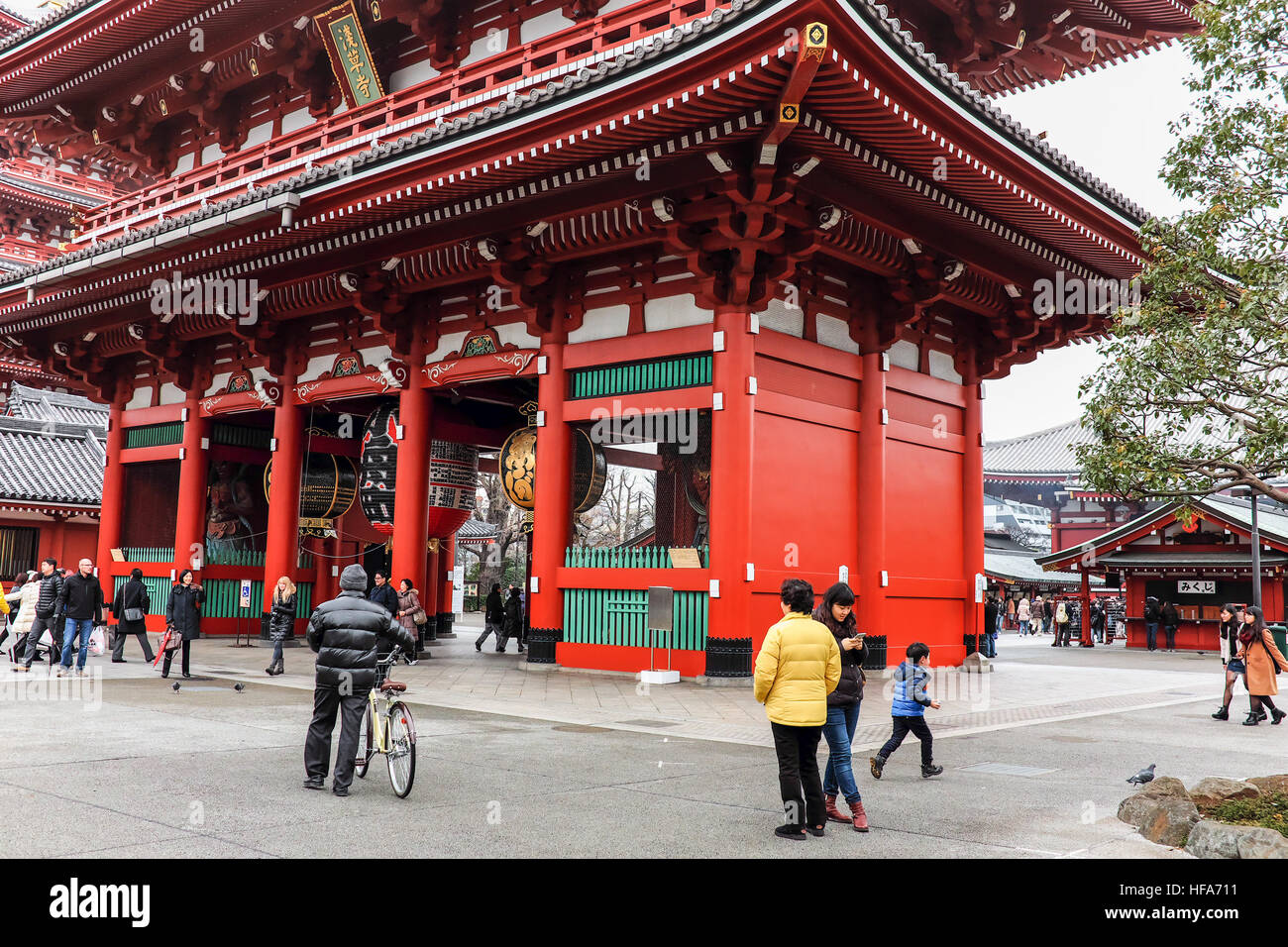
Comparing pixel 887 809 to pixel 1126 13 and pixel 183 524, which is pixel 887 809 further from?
pixel 183 524

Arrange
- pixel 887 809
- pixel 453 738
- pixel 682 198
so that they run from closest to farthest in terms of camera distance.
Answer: pixel 887 809 < pixel 453 738 < pixel 682 198

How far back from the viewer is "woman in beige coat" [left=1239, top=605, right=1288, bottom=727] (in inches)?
534

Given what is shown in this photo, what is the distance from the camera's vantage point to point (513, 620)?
24.3 meters

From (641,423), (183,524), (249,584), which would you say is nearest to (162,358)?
(183,524)

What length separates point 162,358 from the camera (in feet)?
77.3

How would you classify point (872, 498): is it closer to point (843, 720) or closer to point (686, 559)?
point (686, 559)

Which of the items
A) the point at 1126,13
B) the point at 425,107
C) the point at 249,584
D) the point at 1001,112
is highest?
the point at 1126,13

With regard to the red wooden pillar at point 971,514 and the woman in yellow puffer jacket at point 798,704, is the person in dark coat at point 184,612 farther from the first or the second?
the red wooden pillar at point 971,514

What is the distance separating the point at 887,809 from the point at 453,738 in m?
4.68

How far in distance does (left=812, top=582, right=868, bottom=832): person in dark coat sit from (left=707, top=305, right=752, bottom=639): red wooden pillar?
24.5 feet

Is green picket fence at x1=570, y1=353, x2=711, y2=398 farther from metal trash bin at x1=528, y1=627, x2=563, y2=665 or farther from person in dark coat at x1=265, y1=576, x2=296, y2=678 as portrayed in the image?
person in dark coat at x1=265, y1=576, x2=296, y2=678

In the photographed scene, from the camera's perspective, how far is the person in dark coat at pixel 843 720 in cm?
721
